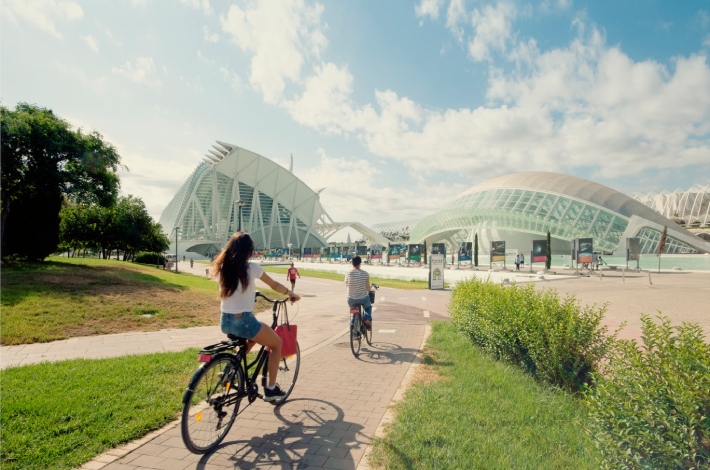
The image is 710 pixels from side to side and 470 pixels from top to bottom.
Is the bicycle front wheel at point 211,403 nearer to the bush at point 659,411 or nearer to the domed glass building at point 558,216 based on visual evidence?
the bush at point 659,411

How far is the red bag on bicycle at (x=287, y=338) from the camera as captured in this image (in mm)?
4797

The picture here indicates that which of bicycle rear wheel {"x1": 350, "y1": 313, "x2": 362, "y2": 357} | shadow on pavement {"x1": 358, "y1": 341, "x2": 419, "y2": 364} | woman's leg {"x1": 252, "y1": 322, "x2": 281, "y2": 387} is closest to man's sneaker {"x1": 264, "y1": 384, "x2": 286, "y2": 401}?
woman's leg {"x1": 252, "y1": 322, "x2": 281, "y2": 387}

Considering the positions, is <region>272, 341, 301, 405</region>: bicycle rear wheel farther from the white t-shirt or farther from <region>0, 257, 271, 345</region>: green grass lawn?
<region>0, 257, 271, 345</region>: green grass lawn

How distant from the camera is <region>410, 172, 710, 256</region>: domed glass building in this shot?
50344 mm

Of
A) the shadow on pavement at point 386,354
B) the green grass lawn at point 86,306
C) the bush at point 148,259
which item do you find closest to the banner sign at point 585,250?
the green grass lawn at point 86,306

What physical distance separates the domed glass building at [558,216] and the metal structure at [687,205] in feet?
252

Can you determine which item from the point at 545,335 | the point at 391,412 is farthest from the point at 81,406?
the point at 545,335

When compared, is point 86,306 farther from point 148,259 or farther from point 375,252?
point 375,252

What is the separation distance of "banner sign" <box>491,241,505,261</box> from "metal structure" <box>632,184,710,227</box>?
348 ft

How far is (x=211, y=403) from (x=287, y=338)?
124 centimetres

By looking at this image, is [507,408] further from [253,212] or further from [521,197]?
[253,212]

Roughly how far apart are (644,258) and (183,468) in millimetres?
54625

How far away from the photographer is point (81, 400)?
4629 millimetres

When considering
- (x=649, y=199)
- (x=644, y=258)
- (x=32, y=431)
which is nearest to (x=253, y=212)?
(x=644, y=258)
